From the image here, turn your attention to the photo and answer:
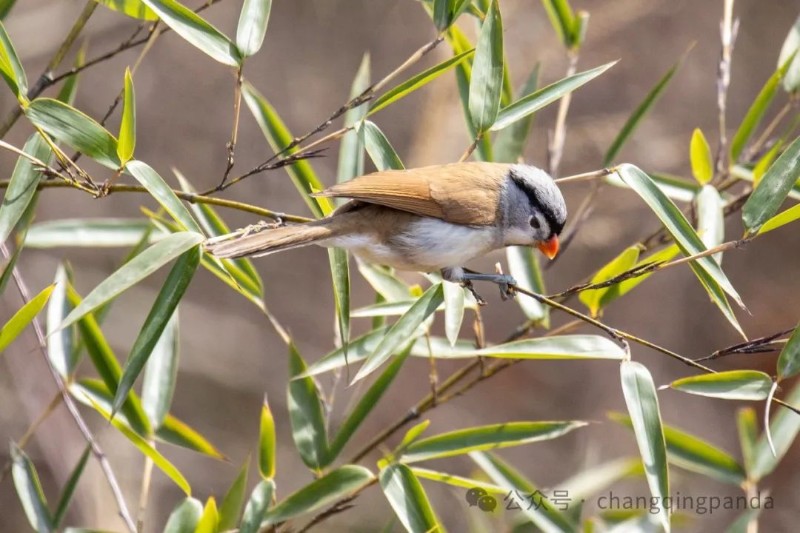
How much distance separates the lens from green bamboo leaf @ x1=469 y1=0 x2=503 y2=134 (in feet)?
5.74

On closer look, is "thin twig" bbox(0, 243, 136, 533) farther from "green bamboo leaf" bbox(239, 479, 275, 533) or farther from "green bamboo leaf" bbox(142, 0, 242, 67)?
"green bamboo leaf" bbox(142, 0, 242, 67)

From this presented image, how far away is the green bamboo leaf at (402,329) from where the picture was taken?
1661mm

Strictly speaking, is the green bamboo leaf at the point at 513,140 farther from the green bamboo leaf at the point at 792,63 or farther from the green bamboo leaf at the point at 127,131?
the green bamboo leaf at the point at 127,131

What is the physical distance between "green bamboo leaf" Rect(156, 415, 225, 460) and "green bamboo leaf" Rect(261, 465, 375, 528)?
213 mm

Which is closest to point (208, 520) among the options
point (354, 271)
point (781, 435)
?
point (781, 435)

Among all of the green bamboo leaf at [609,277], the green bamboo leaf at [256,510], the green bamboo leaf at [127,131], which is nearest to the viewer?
the green bamboo leaf at [127,131]

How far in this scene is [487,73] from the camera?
5.80 ft

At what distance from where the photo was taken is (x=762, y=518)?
4875mm

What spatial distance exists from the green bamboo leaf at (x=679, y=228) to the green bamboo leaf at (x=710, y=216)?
0.24 meters

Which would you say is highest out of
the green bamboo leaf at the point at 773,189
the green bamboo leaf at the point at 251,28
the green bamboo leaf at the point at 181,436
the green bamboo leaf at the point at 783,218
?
the green bamboo leaf at the point at 251,28

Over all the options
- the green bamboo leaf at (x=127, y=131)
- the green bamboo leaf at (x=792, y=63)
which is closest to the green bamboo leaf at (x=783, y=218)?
the green bamboo leaf at (x=792, y=63)

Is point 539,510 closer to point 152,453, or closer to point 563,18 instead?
point 152,453

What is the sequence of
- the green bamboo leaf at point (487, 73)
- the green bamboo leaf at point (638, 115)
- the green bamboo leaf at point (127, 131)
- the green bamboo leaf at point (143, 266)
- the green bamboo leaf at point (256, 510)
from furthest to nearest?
the green bamboo leaf at point (638, 115)
the green bamboo leaf at point (256, 510)
the green bamboo leaf at point (487, 73)
the green bamboo leaf at point (127, 131)
the green bamboo leaf at point (143, 266)

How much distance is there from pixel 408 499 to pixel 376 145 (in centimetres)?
72
